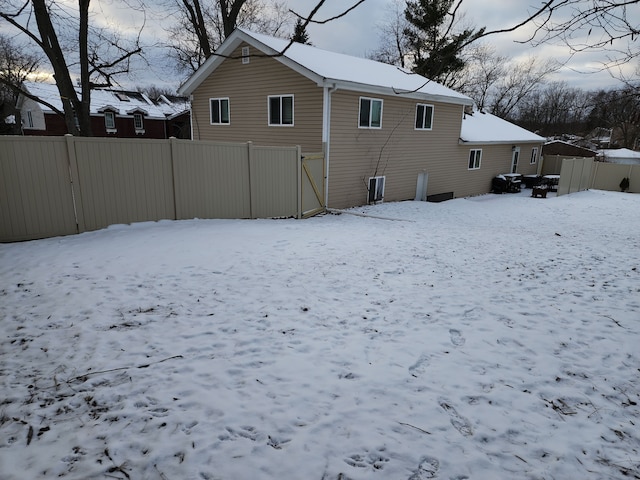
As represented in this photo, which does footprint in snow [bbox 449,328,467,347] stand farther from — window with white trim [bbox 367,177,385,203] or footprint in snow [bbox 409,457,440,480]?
window with white trim [bbox 367,177,385,203]

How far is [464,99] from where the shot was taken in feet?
60.4

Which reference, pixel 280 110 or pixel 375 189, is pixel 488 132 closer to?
pixel 375 189

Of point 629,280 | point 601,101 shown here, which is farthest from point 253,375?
point 601,101

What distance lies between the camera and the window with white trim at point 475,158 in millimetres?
21234

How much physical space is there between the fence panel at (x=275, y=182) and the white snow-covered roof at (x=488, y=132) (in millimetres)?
11926

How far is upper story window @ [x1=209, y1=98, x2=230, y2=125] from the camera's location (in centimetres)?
1636

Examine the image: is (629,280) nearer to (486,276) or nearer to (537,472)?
(486,276)

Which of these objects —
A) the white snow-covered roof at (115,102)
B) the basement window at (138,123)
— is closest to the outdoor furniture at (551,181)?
the white snow-covered roof at (115,102)

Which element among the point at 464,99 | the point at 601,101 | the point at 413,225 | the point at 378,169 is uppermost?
the point at 464,99

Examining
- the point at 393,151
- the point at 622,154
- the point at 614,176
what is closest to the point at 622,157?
the point at 622,154

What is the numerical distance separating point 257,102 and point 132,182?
7.98 m

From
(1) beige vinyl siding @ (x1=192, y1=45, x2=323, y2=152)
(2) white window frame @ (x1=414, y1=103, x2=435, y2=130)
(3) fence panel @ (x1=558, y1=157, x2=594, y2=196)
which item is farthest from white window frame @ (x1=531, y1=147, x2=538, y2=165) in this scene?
(1) beige vinyl siding @ (x1=192, y1=45, x2=323, y2=152)

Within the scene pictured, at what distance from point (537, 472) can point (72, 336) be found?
13.8 feet

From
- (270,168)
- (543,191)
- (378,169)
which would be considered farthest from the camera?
(543,191)
